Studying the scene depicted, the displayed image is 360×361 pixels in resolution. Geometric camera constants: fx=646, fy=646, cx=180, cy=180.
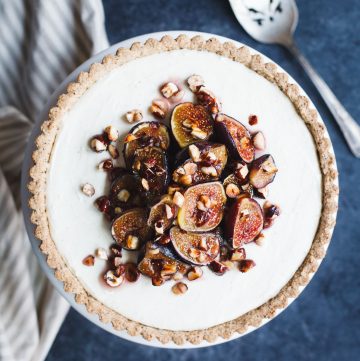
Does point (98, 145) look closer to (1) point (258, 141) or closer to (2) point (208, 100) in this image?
(2) point (208, 100)

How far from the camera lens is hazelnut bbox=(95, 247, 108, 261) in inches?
74.7

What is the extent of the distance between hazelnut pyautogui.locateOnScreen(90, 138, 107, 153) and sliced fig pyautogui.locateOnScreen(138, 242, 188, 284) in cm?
30

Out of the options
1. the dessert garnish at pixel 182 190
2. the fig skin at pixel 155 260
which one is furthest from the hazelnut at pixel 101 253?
the fig skin at pixel 155 260

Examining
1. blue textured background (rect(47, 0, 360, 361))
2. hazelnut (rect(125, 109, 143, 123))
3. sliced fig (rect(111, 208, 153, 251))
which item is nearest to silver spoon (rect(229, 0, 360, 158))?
blue textured background (rect(47, 0, 360, 361))

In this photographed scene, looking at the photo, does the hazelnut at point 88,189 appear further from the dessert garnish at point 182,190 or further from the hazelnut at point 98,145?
the hazelnut at point 98,145

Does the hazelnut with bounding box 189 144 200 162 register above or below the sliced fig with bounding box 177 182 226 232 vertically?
above

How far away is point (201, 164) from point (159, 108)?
0.23 m

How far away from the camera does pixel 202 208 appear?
5.87 feet

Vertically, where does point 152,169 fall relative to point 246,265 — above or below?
above

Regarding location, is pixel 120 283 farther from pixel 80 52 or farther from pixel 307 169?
pixel 80 52

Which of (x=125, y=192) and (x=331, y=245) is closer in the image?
(x=125, y=192)

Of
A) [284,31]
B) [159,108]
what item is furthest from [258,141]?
[284,31]

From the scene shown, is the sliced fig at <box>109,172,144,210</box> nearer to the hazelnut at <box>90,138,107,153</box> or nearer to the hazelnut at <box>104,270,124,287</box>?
the hazelnut at <box>90,138,107,153</box>

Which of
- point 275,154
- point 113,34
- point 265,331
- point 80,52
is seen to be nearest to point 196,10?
point 113,34
